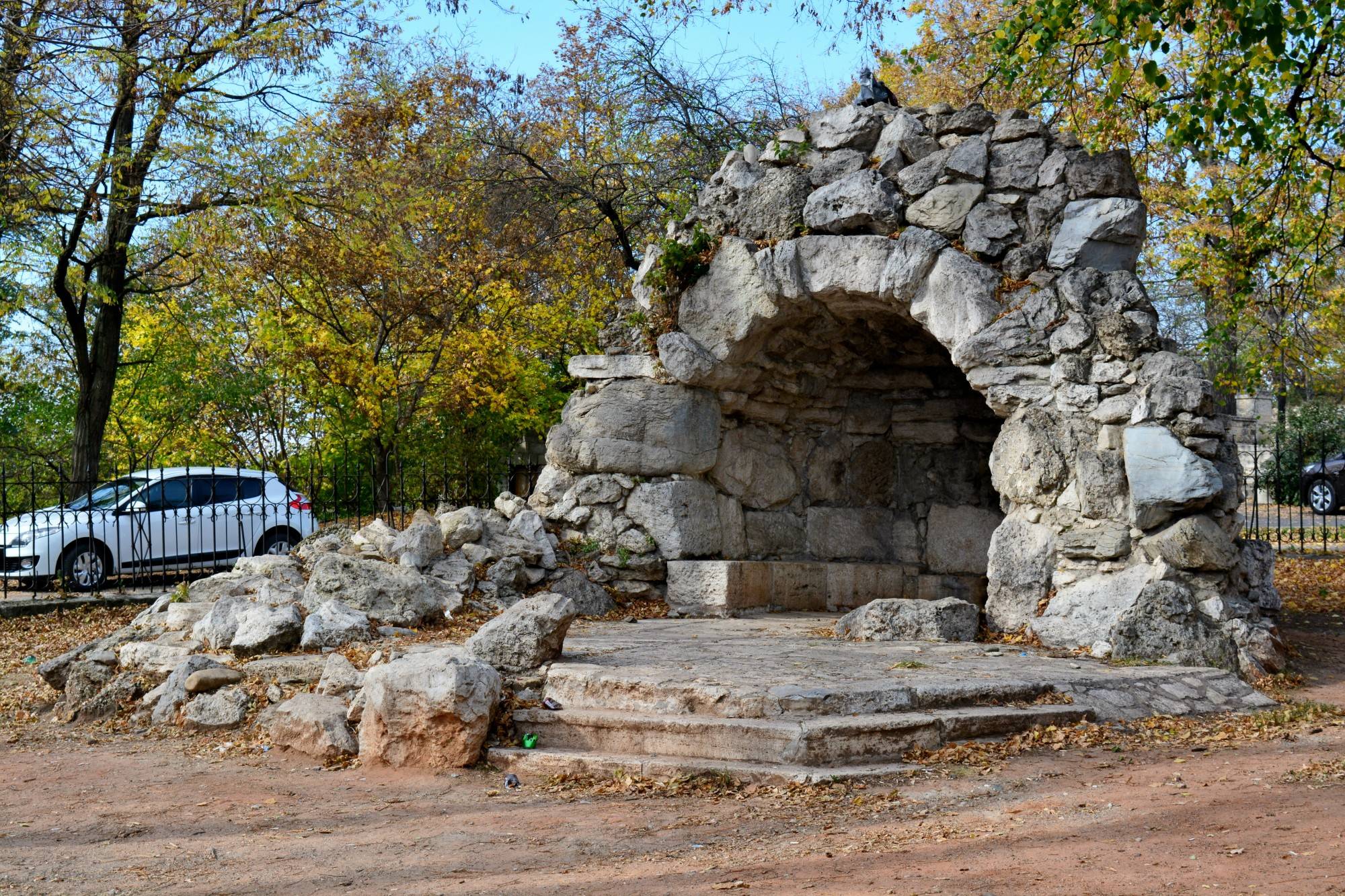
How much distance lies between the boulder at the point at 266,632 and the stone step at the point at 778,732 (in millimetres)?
1871

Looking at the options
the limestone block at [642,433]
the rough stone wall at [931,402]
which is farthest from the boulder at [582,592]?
the limestone block at [642,433]

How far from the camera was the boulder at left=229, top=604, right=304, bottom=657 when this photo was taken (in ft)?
21.4

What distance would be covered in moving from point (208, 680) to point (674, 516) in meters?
3.32

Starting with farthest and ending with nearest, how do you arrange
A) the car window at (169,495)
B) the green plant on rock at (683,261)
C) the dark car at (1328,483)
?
1. the dark car at (1328,483)
2. the car window at (169,495)
3. the green plant on rock at (683,261)

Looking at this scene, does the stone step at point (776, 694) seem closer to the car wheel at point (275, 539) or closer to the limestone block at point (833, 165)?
the limestone block at point (833, 165)

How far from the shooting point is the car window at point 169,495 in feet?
36.6

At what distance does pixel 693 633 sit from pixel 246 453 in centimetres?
1135

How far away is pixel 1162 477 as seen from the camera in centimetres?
653

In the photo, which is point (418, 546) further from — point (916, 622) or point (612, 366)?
point (916, 622)

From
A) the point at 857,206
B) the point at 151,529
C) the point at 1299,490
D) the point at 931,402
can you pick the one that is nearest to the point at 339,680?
the point at 857,206

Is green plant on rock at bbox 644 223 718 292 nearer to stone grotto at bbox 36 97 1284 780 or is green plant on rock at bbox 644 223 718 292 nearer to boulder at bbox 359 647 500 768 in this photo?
stone grotto at bbox 36 97 1284 780

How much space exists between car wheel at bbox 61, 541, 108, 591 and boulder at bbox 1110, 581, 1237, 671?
8.35m

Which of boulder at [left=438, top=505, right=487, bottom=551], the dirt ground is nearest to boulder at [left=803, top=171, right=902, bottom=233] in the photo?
boulder at [left=438, top=505, right=487, bottom=551]

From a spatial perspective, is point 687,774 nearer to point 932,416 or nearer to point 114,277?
point 932,416
